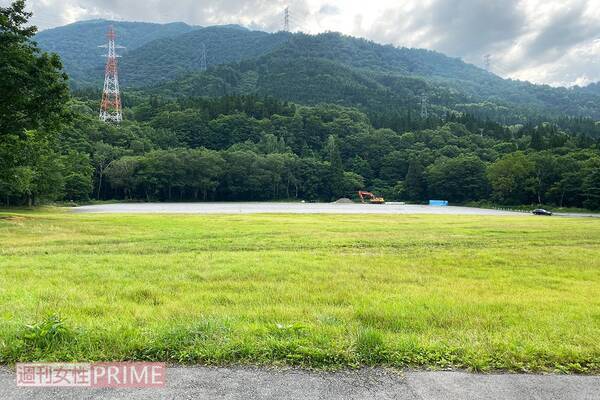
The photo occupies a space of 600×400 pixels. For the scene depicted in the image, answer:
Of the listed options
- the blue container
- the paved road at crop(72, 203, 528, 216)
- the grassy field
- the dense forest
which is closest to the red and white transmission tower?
the dense forest

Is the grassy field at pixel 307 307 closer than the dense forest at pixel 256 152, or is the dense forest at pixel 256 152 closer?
the grassy field at pixel 307 307

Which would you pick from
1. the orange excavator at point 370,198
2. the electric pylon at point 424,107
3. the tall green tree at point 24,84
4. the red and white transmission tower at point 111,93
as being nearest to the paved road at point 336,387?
the tall green tree at point 24,84

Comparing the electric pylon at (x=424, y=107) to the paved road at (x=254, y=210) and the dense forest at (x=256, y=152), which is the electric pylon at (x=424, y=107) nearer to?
the dense forest at (x=256, y=152)

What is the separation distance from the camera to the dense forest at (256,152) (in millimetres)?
25000

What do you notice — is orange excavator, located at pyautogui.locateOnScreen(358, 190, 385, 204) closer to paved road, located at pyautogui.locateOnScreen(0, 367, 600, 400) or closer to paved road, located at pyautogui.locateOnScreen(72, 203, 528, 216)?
paved road, located at pyautogui.locateOnScreen(72, 203, 528, 216)

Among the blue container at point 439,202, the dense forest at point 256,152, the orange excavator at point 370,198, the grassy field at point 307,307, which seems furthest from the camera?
the orange excavator at point 370,198

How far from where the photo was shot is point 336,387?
3947 mm

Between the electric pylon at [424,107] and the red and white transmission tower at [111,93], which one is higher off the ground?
the electric pylon at [424,107]

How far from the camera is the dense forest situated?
25.0 m

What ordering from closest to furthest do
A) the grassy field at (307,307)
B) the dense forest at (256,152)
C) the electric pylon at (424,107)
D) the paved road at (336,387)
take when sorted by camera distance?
the paved road at (336,387), the grassy field at (307,307), the dense forest at (256,152), the electric pylon at (424,107)

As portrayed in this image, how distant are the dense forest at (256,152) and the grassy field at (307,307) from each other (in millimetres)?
14960

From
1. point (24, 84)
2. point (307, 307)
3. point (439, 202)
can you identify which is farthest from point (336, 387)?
point (439, 202)

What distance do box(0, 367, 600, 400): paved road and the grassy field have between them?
24 centimetres

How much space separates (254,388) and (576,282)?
9.15 metres
